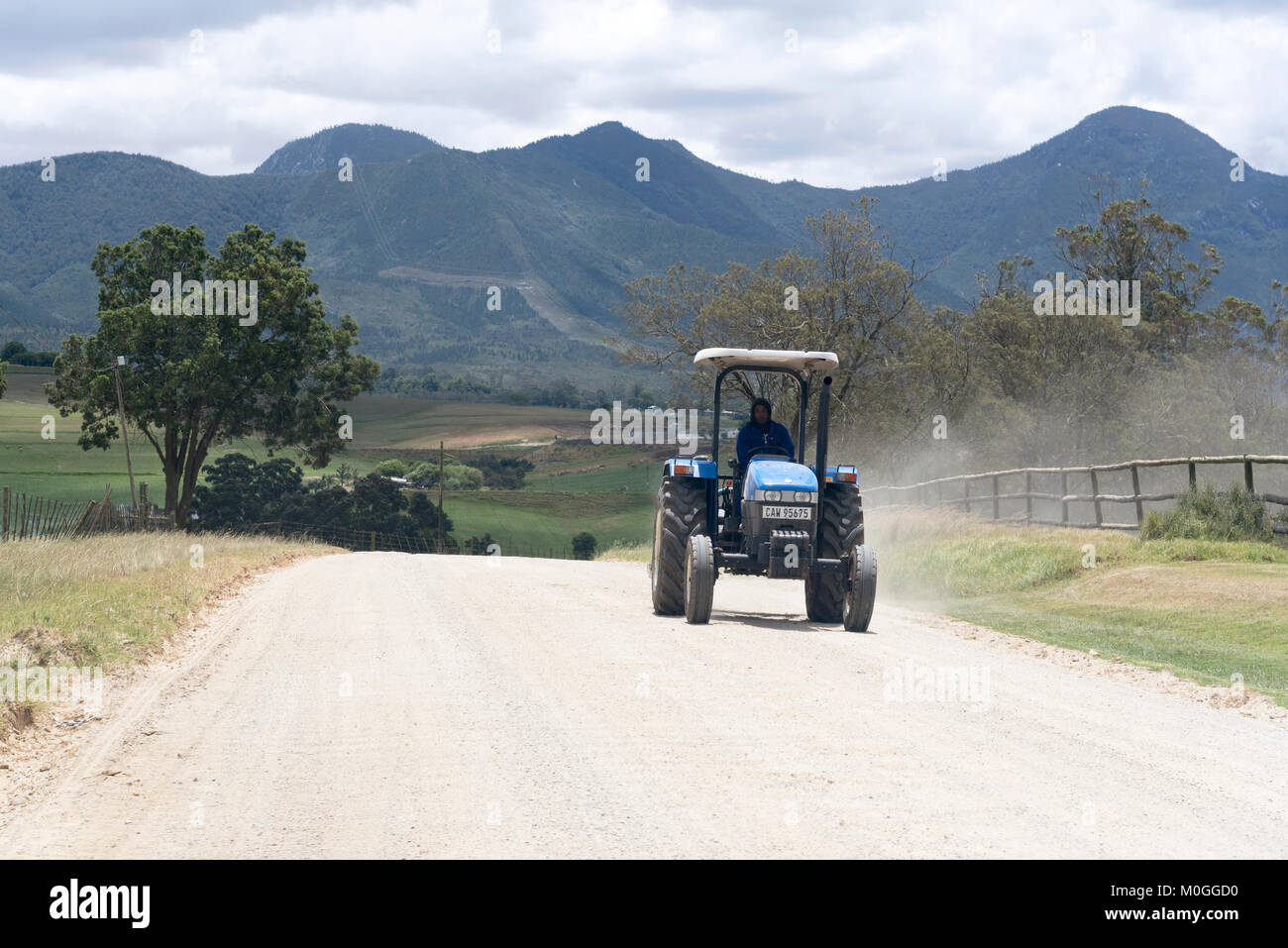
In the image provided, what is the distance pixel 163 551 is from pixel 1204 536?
1901 cm

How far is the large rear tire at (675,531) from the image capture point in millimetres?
15641

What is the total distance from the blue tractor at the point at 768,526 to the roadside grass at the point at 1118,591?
2593 mm

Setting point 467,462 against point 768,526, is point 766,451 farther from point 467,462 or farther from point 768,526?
point 467,462

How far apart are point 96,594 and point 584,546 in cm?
7658

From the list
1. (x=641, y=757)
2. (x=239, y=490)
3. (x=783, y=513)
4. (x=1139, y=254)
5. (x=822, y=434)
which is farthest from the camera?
(x=239, y=490)

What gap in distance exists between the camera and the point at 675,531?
1563 centimetres

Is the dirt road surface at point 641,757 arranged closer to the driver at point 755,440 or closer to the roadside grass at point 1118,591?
the roadside grass at point 1118,591

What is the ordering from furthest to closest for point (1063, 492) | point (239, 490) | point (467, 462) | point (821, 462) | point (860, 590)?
point (467, 462)
point (239, 490)
point (1063, 492)
point (821, 462)
point (860, 590)

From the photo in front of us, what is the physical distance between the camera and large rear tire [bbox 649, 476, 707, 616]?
15641mm

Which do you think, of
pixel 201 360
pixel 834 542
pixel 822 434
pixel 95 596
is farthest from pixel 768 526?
pixel 201 360

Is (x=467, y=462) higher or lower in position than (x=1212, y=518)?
higher

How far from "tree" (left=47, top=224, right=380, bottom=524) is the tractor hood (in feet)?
123
